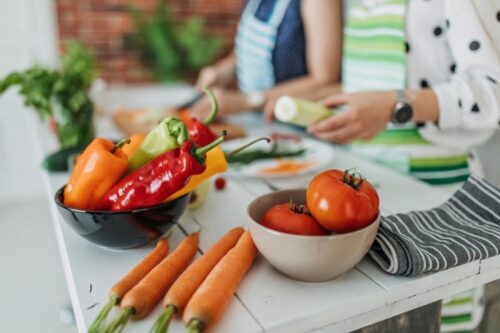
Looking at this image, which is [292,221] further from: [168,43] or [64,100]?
[168,43]

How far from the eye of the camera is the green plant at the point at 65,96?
127 centimetres

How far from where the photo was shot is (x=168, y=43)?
12.2 ft

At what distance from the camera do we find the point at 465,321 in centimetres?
115

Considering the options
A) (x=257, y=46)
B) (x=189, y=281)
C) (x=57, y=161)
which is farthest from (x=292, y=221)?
(x=257, y=46)

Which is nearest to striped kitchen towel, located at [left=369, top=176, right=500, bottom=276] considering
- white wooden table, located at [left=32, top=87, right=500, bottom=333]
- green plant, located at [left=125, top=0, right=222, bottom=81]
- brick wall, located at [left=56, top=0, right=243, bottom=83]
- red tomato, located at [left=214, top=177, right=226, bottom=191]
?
white wooden table, located at [left=32, top=87, right=500, bottom=333]

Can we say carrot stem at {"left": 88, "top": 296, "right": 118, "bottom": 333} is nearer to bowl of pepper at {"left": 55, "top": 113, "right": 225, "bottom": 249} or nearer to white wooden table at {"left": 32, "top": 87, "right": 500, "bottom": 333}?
white wooden table at {"left": 32, "top": 87, "right": 500, "bottom": 333}

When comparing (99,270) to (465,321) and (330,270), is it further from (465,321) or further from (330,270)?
(465,321)

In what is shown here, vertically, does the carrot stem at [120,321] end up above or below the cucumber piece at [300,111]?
below

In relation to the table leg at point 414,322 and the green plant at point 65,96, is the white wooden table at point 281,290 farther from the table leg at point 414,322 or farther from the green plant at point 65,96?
the green plant at point 65,96

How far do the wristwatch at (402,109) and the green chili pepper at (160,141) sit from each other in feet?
1.69

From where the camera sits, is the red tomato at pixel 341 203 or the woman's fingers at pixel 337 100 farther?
the woman's fingers at pixel 337 100

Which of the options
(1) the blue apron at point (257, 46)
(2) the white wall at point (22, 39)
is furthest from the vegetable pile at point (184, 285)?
(2) the white wall at point (22, 39)

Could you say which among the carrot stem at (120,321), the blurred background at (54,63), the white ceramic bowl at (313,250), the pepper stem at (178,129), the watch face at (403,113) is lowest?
the blurred background at (54,63)

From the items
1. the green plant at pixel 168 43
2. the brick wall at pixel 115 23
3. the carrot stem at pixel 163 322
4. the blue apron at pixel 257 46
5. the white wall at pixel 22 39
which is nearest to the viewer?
the carrot stem at pixel 163 322
